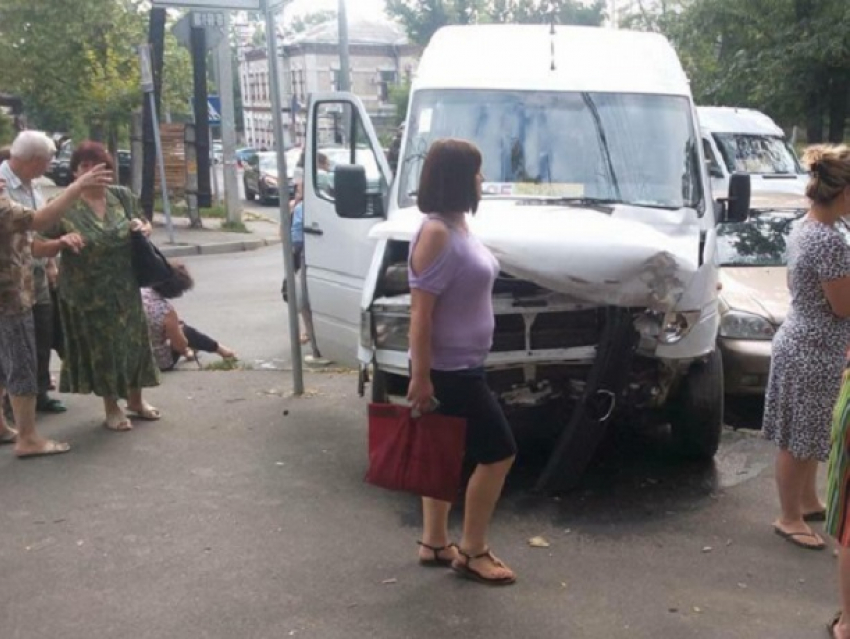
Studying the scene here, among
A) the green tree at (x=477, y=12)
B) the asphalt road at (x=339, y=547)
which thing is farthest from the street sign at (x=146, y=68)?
the green tree at (x=477, y=12)

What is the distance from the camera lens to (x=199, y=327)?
10273mm

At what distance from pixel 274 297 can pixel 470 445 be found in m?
8.42

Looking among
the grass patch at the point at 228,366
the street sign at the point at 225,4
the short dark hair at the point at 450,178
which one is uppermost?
the street sign at the point at 225,4

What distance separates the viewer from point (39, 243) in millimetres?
5629

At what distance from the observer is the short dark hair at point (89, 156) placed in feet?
19.2

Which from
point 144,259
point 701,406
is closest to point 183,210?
point 144,259

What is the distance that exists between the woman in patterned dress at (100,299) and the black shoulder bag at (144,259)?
0.03 metres

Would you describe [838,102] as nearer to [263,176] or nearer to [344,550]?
[344,550]

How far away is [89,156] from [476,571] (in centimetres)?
341

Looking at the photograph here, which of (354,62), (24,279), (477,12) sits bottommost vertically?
(24,279)

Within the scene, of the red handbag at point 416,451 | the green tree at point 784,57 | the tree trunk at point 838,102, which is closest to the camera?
the red handbag at point 416,451

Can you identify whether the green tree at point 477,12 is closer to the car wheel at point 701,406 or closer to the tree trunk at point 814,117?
the tree trunk at point 814,117

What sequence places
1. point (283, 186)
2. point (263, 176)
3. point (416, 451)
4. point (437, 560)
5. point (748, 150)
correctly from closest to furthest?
point (416, 451)
point (437, 560)
point (283, 186)
point (748, 150)
point (263, 176)

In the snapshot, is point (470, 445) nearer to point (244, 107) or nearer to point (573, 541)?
point (573, 541)
